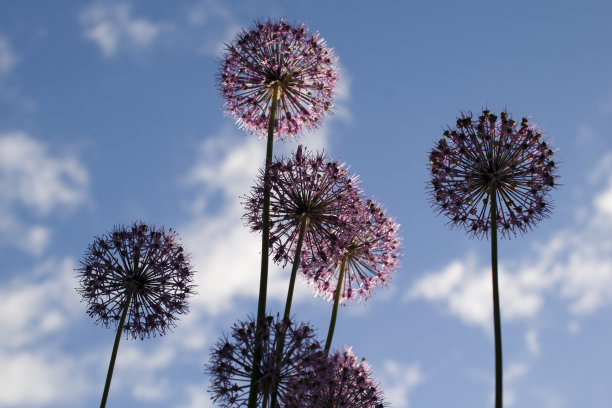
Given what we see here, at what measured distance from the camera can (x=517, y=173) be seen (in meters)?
14.1

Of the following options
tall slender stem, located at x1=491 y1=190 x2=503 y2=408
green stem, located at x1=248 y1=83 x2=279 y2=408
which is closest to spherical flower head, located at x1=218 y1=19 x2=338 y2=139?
green stem, located at x1=248 y1=83 x2=279 y2=408

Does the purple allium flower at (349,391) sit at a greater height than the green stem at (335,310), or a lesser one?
lesser

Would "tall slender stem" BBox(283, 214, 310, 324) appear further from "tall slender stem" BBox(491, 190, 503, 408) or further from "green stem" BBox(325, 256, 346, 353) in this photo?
"tall slender stem" BBox(491, 190, 503, 408)

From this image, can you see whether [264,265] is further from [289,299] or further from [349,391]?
[349,391]

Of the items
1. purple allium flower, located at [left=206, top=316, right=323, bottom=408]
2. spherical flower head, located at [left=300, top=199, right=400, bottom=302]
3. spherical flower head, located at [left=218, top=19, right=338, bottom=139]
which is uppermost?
spherical flower head, located at [left=218, top=19, right=338, bottom=139]

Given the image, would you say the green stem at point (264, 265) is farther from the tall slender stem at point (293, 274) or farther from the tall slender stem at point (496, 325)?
the tall slender stem at point (496, 325)

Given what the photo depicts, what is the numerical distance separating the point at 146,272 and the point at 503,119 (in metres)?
10.2

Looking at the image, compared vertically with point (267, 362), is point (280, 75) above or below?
above

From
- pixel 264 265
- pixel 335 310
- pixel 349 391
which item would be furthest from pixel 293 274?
pixel 349 391

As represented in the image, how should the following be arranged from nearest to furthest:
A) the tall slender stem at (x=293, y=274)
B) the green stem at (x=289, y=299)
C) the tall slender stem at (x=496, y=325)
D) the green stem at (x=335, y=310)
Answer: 1. the tall slender stem at (x=496, y=325)
2. the green stem at (x=289, y=299)
3. the tall slender stem at (x=293, y=274)
4. the green stem at (x=335, y=310)

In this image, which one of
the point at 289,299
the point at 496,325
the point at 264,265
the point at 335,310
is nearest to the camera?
the point at 496,325

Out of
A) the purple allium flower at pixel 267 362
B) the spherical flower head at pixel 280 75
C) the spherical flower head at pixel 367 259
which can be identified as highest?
the spherical flower head at pixel 280 75

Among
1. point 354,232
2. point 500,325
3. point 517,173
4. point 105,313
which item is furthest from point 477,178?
point 105,313

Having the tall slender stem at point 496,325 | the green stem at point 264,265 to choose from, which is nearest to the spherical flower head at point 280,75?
the green stem at point 264,265
